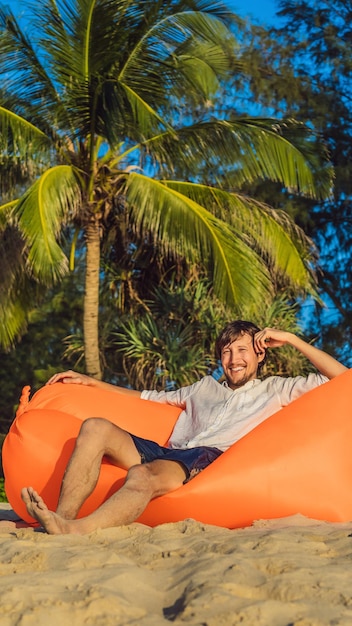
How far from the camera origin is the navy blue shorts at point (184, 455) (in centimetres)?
362

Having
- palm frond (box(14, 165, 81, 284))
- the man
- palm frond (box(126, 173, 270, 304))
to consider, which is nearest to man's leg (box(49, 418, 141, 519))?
the man

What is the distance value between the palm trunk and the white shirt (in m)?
5.69

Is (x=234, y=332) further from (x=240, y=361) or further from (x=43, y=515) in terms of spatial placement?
(x=43, y=515)

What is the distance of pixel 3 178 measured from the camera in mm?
9812

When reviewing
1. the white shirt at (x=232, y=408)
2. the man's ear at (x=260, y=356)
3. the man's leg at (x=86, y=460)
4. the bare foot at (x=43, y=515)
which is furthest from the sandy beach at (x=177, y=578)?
the man's ear at (x=260, y=356)

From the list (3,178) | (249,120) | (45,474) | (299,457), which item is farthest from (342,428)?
(3,178)

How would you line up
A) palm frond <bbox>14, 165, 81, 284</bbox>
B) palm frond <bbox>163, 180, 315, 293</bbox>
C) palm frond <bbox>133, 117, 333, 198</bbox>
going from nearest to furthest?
palm frond <bbox>14, 165, 81, 284</bbox>
palm frond <bbox>133, 117, 333, 198</bbox>
palm frond <bbox>163, 180, 315, 293</bbox>

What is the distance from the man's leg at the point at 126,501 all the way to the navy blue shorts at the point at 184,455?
1.7 inches

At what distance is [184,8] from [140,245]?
3155mm

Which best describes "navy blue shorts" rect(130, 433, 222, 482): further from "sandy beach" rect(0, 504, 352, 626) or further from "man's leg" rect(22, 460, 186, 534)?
"sandy beach" rect(0, 504, 352, 626)

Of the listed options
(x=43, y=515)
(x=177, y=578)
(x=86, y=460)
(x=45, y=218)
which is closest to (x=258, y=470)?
(x=86, y=460)

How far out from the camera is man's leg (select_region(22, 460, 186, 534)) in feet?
9.82

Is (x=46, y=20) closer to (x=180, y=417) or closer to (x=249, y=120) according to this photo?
(x=249, y=120)

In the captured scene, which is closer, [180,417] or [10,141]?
[180,417]
